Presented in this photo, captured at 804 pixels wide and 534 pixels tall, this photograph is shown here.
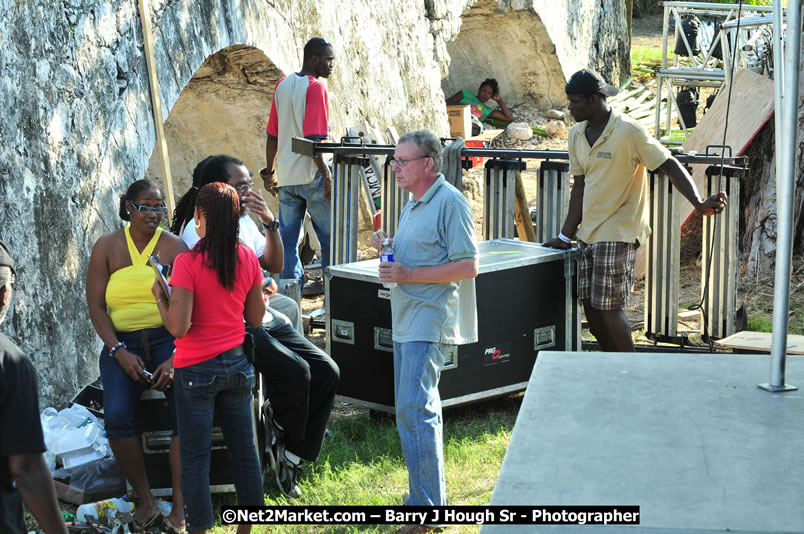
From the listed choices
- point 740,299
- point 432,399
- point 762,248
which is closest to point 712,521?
point 432,399

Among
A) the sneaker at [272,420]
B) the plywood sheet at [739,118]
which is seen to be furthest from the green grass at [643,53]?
the sneaker at [272,420]

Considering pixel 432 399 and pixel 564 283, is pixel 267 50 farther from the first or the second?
pixel 432 399

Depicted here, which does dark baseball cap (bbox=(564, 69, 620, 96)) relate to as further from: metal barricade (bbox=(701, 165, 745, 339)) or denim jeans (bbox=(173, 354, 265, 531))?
denim jeans (bbox=(173, 354, 265, 531))

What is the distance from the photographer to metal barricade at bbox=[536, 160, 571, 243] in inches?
252

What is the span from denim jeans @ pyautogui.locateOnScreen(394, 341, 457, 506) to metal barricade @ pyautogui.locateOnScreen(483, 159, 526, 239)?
96.3 inches

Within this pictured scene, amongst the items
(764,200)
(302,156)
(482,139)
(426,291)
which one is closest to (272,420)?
(426,291)

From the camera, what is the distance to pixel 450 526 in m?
4.47

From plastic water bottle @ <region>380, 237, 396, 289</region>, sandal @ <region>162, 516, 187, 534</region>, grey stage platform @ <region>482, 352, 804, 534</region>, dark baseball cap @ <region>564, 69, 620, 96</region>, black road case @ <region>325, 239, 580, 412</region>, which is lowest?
sandal @ <region>162, 516, 187, 534</region>

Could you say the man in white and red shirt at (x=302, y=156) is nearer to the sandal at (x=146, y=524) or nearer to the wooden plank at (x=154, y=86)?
the wooden plank at (x=154, y=86)

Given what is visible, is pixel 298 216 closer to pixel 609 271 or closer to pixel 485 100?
pixel 609 271

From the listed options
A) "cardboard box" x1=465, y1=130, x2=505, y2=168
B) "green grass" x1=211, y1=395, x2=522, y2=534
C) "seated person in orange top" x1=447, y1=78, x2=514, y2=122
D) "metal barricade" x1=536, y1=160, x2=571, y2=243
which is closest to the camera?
"green grass" x1=211, y1=395, x2=522, y2=534

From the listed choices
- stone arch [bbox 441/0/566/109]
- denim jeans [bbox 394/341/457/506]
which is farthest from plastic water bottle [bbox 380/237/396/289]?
stone arch [bbox 441/0/566/109]

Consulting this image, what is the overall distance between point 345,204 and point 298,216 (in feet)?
2.42

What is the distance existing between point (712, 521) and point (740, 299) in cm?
643
